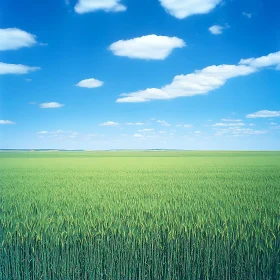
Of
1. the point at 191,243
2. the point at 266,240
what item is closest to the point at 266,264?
the point at 266,240

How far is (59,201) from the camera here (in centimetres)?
677

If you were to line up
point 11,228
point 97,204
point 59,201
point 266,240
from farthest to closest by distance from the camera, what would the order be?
point 59,201 < point 97,204 < point 11,228 < point 266,240

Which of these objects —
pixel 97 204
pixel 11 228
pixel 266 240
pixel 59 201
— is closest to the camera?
pixel 266 240

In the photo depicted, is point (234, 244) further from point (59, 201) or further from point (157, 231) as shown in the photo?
point (59, 201)

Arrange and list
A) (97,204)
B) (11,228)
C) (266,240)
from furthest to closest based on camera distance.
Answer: (97,204), (11,228), (266,240)

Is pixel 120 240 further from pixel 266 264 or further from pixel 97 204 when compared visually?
pixel 97 204

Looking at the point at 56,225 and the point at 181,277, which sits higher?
the point at 56,225

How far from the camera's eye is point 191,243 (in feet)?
12.9

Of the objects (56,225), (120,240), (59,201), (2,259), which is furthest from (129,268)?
(59,201)

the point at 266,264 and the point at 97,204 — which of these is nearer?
the point at 266,264

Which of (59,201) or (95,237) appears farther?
(59,201)

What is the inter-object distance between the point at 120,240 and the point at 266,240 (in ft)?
6.25

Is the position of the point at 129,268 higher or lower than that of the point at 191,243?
lower

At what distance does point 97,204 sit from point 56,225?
174 centimetres
